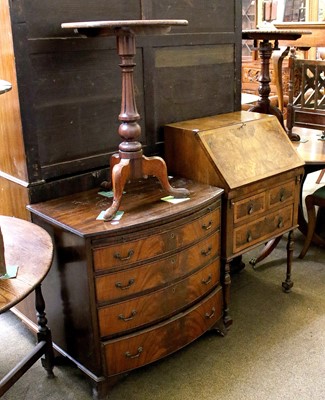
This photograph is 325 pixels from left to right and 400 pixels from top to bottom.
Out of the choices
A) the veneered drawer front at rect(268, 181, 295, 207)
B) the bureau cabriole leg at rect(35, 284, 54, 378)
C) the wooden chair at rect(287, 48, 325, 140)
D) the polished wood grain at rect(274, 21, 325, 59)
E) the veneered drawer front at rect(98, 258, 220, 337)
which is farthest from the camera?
the polished wood grain at rect(274, 21, 325, 59)

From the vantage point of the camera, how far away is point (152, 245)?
2.00 m

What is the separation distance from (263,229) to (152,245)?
30.4 inches

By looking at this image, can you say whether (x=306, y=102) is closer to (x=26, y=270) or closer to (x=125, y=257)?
(x=125, y=257)

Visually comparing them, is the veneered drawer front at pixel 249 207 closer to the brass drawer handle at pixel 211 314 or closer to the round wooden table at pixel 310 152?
the brass drawer handle at pixel 211 314

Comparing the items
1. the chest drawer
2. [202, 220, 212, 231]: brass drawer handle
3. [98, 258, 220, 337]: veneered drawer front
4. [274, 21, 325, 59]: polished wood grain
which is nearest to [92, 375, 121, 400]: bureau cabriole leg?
[98, 258, 220, 337]: veneered drawer front

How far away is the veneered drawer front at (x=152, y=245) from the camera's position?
1894 millimetres

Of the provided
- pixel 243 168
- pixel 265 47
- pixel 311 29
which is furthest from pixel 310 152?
pixel 311 29

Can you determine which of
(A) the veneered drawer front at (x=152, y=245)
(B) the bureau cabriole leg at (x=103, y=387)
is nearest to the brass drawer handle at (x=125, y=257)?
(A) the veneered drawer front at (x=152, y=245)

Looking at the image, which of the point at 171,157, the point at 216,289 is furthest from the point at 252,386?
the point at 171,157

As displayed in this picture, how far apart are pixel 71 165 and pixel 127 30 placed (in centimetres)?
67

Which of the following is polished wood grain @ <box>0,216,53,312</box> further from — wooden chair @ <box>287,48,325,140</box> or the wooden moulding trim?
wooden chair @ <box>287,48,325,140</box>

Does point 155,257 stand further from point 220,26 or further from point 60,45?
point 220,26

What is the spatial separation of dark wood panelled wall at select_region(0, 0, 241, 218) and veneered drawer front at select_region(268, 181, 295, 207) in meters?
0.60

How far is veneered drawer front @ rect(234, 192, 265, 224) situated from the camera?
2.37 m
